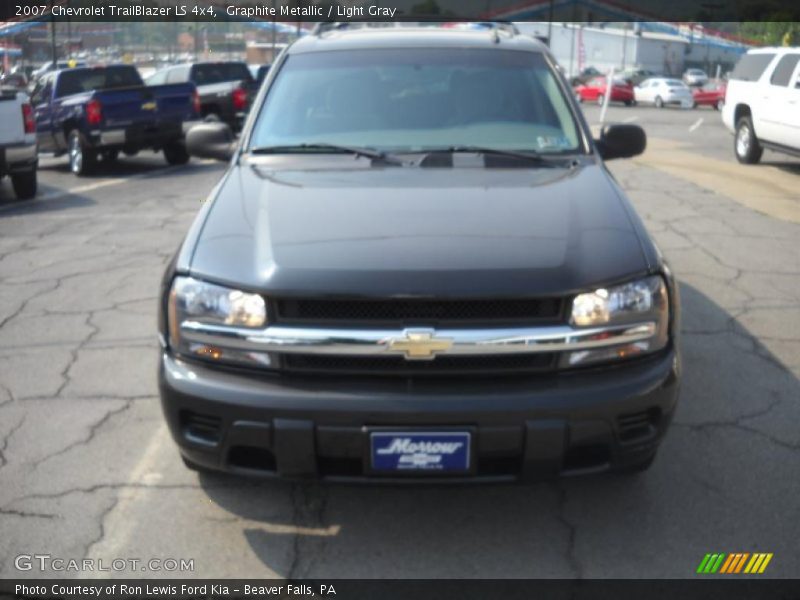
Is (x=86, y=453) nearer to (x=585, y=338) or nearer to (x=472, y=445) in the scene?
(x=472, y=445)

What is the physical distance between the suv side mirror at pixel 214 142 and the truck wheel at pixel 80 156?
34.3ft

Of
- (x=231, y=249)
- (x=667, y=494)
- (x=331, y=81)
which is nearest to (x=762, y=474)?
(x=667, y=494)

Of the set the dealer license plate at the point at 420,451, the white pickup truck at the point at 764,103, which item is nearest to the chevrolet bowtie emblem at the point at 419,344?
the dealer license plate at the point at 420,451

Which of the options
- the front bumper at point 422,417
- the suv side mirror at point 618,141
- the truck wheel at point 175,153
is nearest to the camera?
the front bumper at point 422,417

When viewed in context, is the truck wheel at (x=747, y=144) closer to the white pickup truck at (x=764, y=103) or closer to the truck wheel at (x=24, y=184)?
the white pickup truck at (x=764, y=103)

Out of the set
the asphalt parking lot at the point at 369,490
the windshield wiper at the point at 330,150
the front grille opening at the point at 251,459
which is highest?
the windshield wiper at the point at 330,150

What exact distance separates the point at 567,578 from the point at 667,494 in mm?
743

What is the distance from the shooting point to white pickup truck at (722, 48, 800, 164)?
13.6 meters

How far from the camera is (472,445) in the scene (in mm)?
3012

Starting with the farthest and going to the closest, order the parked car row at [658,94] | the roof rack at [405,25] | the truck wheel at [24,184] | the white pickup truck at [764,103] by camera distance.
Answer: the parked car row at [658,94] < the white pickup truck at [764,103] < the truck wheel at [24,184] < the roof rack at [405,25]

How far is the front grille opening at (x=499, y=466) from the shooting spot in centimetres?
308

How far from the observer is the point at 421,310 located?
3.09 metres

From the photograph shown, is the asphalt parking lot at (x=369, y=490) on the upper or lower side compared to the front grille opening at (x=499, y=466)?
lower
